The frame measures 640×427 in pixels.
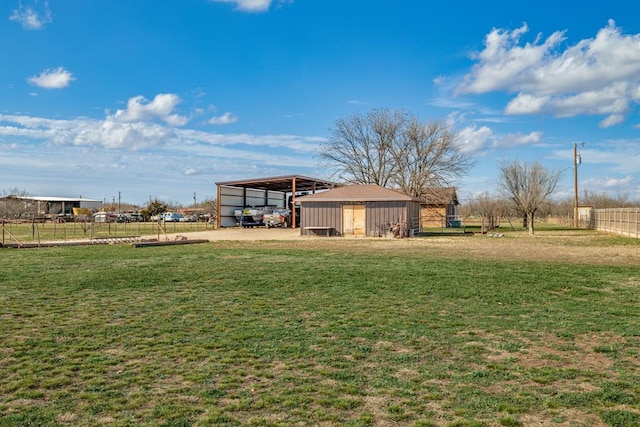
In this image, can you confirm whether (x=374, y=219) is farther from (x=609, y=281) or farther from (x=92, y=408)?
(x=92, y=408)

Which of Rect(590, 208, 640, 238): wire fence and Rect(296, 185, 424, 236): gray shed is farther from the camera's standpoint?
Rect(296, 185, 424, 236): gray shed

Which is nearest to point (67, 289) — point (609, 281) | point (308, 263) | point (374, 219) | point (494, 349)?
point (308, 263)

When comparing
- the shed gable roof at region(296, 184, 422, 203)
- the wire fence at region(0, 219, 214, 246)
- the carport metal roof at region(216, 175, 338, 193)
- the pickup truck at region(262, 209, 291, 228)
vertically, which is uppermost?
the carport metal roof at region(216, 175, 338, 193)

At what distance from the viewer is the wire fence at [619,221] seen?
1066 inches

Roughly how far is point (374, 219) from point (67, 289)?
21.5 m

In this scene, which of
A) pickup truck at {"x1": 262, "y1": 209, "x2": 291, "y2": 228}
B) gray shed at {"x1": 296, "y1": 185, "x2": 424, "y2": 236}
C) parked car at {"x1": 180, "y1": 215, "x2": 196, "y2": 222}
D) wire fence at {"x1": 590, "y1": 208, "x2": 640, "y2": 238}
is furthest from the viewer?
parked car at {"x1": 180, "y1": 215, "x2": 196, "y2": 222}

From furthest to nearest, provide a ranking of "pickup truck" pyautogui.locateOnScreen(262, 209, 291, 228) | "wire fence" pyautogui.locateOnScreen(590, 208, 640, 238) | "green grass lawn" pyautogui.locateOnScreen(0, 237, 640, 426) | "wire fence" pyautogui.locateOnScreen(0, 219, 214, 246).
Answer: "pickup truck" pyautogui.locateOnScreen(262, 209, 291, 228) → "wire fence" pyautogui.locateOnScreen(590, 208, 640, 238) → "wire fence" pyautogui.locateOnScreen(0, 219, 214, 246) → "green grass lawn" pyautogui.locateOnScreen(0, 237, 640, 426)

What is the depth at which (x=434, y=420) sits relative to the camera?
3893 mm

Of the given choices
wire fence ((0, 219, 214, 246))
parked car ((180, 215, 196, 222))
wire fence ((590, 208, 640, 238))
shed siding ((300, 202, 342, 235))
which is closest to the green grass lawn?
wire fence ((0, 219, 214, 246))

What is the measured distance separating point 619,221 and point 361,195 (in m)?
16.0

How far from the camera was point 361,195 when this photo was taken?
30.5 m

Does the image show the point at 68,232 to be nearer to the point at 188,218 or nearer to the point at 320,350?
the point at 188,218

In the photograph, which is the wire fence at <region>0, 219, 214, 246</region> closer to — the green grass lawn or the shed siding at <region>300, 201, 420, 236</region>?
the shed siding at <region>300, 201, 420, 236</region>

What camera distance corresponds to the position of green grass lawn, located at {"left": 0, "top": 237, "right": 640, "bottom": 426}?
411 centimetres
